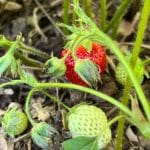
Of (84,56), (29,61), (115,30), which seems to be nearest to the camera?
(84,56)

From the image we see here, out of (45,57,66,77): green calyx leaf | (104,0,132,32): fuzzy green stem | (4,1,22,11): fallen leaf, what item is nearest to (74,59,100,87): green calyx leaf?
(45,57,66,77): green calyx leaf

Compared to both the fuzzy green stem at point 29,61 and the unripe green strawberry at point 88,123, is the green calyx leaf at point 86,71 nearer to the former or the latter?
the unripe green strawberry at point 88,123

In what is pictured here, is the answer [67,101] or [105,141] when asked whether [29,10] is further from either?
[105,141]

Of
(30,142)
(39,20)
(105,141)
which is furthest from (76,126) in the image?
(39,20)

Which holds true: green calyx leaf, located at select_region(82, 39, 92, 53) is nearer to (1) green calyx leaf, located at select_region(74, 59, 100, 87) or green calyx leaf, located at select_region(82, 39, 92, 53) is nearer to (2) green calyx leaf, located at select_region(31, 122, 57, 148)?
(1) green calyx leaf, located at select_region(74, 59, 100, 87)

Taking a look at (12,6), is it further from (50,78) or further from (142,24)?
(142,24)

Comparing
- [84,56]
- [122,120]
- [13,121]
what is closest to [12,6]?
[84,56]
